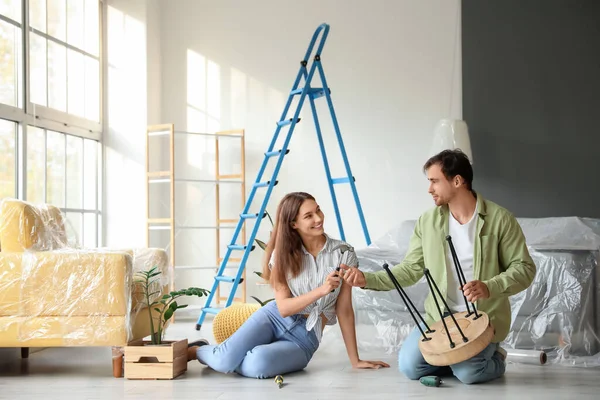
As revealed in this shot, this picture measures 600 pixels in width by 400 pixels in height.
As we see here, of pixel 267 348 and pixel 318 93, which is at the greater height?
pixel 318 93

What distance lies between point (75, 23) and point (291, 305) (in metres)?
3.45

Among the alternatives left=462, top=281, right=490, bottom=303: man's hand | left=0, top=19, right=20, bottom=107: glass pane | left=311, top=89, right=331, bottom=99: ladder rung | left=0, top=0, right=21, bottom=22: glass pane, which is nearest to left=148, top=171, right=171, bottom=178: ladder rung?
left=0, top=19, right=20, bottom=107: glass pane

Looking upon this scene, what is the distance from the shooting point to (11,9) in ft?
15.6

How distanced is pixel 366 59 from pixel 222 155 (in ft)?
4.49

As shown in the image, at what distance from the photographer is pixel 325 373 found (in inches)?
129

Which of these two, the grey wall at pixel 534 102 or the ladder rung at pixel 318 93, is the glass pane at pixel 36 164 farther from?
the grey wall at pixel 534 102

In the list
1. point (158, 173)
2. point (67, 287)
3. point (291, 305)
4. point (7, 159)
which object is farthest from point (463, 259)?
point (158, 173)

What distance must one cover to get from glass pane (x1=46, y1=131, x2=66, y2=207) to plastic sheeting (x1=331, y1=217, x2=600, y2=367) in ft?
7.79

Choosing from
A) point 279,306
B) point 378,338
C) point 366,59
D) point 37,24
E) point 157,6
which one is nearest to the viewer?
point 279,306

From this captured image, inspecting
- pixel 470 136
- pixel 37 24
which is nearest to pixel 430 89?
pixel 470 136

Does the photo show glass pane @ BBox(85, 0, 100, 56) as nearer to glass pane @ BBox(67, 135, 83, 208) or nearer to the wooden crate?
glass pane @ BBox(67, 135, 83, 208)

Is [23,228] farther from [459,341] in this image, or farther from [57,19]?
[57,19]

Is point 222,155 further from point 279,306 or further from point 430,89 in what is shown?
point 279,306

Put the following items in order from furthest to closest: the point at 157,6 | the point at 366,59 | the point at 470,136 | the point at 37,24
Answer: the point at 157,6, the point at 366,59, the point at 470,136, the point at 37,24
